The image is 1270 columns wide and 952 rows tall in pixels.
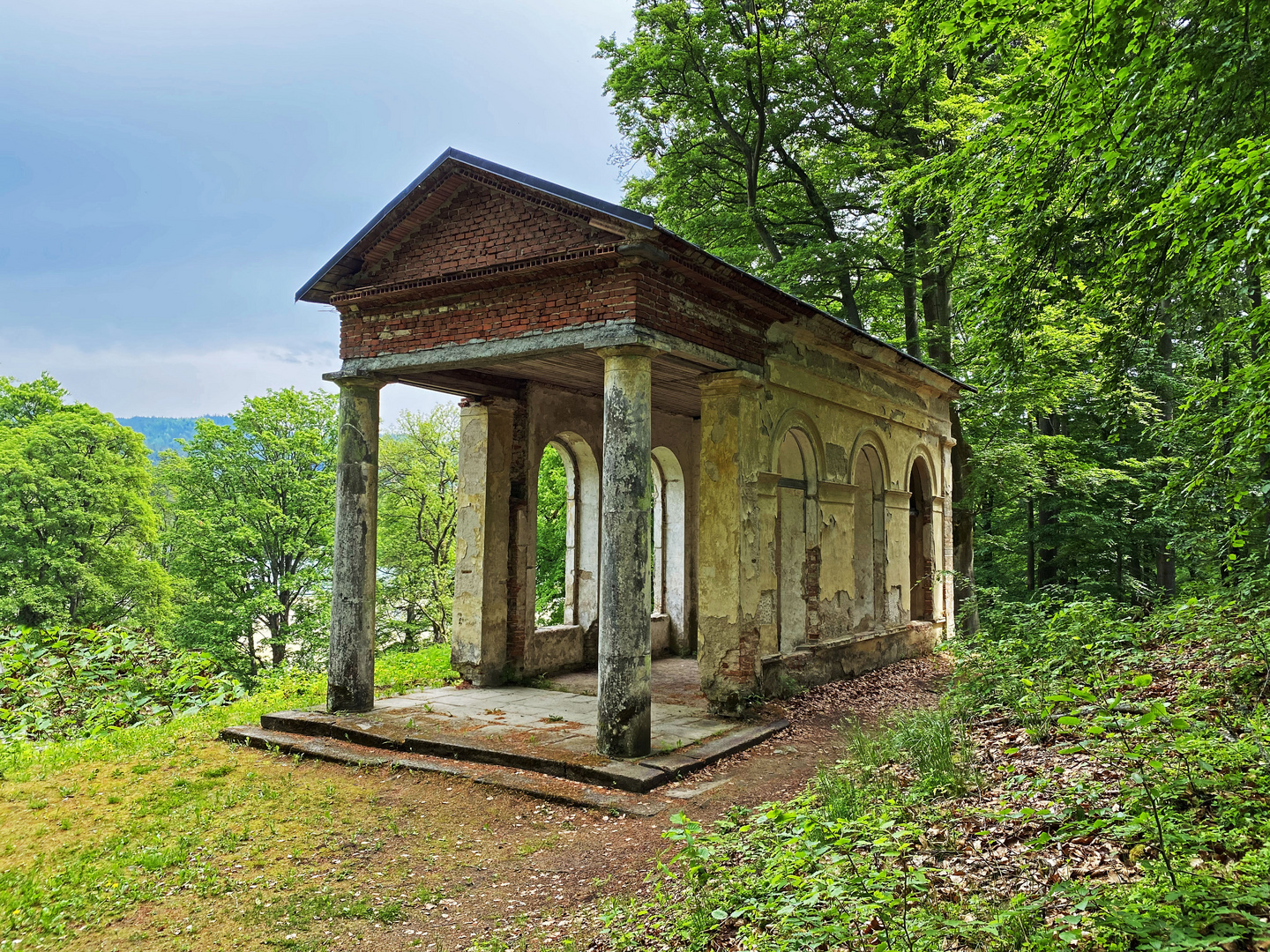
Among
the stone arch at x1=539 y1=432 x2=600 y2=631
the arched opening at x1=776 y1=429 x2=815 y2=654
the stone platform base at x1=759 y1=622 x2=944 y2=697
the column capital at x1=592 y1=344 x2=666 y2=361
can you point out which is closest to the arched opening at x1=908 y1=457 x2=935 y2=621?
the stone platform base at x1=759 y1=622 x2=944 y2=697

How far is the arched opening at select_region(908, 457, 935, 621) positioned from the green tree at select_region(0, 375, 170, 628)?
20582 mm

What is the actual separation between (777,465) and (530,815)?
19.5 ft

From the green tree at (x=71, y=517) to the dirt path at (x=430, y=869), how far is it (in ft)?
58.6

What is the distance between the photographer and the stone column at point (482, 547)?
1118cm

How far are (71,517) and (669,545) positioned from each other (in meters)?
17.7

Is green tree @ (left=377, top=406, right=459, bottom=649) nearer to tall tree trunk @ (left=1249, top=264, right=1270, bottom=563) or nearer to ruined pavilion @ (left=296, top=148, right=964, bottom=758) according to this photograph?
ruined pavilion @ (left=296, top=148, right=964, bottom=758)

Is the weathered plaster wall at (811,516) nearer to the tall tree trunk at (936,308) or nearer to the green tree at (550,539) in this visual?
the tall tree trunk at (936,308)

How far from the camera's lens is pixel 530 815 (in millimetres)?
6520

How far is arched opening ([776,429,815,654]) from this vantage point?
11.0m

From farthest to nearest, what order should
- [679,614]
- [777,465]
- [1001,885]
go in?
[679,614] < [777,465] < [1001,885]

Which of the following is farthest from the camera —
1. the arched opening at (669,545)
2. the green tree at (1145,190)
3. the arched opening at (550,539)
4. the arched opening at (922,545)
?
the arched opening at (550,539)

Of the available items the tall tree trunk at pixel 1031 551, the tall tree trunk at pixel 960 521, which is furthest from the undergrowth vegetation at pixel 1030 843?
the tall tree trunk at pixel 1031 551

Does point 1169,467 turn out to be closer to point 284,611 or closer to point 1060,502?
point 1060,502

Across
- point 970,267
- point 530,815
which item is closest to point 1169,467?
point 970,267
